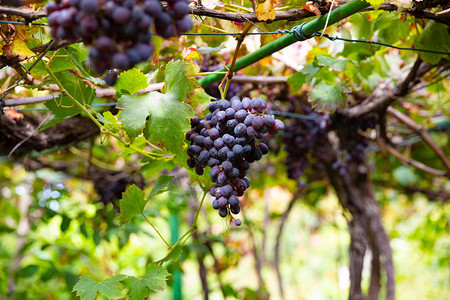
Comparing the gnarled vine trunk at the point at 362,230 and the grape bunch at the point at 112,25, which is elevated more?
the grape bunch at the point at 112,25

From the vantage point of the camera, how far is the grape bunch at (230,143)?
0.83m

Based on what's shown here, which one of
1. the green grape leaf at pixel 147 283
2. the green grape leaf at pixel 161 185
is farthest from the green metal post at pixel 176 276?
the green grape leaf at pixel 147 283

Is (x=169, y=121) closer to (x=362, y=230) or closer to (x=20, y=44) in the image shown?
(x=20, y=44)

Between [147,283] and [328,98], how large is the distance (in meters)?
0.83

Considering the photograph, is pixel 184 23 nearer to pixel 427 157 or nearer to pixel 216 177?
pixel 216 177

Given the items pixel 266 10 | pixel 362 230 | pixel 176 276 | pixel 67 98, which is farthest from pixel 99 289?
pixel 176 276

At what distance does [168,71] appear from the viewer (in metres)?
0.89

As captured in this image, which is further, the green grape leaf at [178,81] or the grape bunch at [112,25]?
the green grape leaf at [178,81]

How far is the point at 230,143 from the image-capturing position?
0.84 meters

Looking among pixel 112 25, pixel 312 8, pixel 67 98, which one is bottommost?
pixel 67 98

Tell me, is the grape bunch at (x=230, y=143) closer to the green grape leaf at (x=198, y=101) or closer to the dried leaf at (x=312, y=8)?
the green grape leaf at (x=198, y=101)

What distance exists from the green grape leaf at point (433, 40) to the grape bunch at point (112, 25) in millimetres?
1105

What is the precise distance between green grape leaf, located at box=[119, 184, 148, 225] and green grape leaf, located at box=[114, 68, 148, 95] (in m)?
0.29

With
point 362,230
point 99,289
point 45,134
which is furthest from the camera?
point 362,230
